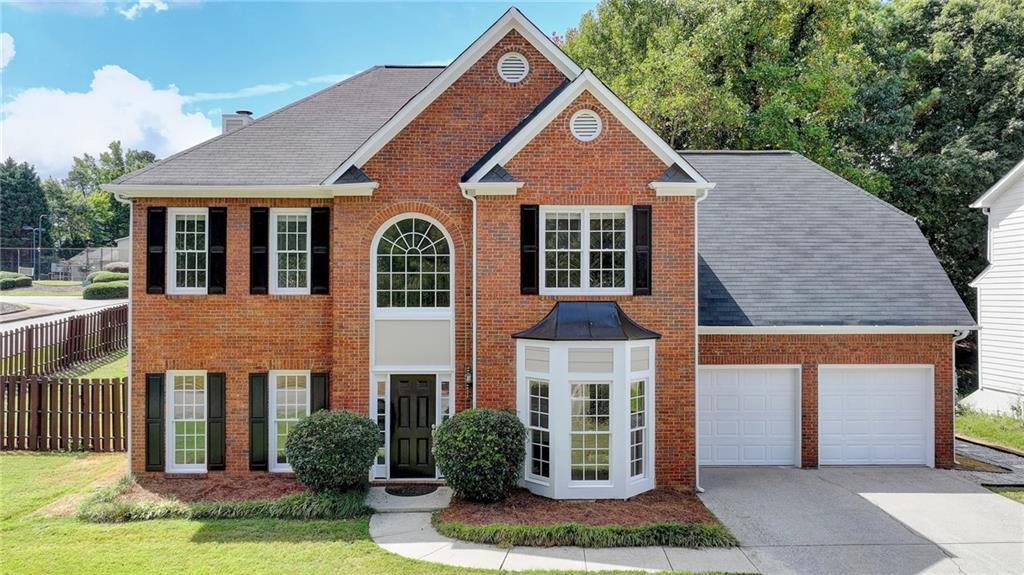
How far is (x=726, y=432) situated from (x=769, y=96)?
15.8 meters

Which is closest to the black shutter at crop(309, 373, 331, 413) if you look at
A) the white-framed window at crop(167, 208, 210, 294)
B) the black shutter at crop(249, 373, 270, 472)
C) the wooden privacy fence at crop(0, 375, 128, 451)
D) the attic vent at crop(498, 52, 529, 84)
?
the black shutter at crop(249, 373, 270, 472)

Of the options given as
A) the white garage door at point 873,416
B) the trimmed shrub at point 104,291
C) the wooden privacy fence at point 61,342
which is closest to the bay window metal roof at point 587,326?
the white garage door at point 873,416

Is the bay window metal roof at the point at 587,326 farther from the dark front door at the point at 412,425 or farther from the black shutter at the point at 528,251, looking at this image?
the dark front door at the point at 412,425

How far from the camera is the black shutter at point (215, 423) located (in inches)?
477

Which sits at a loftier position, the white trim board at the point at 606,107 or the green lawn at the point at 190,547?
the white trim board at the point at 606,107

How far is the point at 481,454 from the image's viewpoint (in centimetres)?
1015

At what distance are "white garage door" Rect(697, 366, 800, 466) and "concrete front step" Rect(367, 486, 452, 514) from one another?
586 centimetres

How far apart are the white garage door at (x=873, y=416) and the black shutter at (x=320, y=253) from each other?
10.9 m

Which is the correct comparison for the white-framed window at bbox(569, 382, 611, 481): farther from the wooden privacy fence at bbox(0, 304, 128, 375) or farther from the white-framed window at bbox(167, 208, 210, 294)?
the wooden privacy fence at bbox(0, 304, 128, 375)

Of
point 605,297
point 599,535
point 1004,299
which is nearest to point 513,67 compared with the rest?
point 605,297

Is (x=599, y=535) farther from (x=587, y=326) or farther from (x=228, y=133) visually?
(x=228, y=133)

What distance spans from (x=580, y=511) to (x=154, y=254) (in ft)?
32.1

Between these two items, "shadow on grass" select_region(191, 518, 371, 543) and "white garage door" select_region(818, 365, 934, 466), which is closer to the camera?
"shadow on grass" select_region(191, 518, 371, 543)

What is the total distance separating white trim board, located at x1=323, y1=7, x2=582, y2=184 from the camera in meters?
11.7
